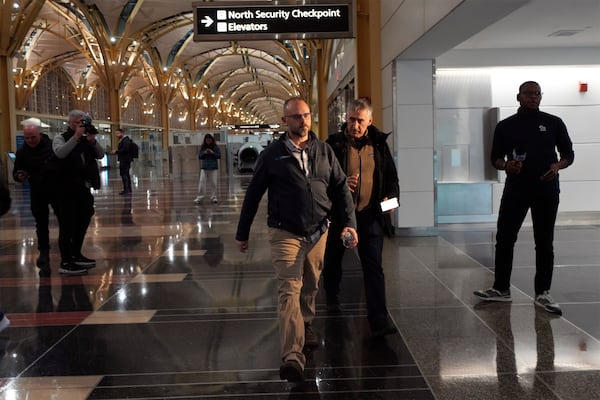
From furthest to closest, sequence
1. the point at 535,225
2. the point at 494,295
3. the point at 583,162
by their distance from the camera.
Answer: the point at 583,162 → the point at 494,295 → the point at 535,225

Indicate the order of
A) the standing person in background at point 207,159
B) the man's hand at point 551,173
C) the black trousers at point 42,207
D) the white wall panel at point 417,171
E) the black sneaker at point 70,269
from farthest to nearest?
the standing person in background at point 207,159
the white wall panel at point 417,171
the black trousers at point 42,207
the black sneaker at point 70,269
the man's hand at point 551,173

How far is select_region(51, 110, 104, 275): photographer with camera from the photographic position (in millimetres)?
6863

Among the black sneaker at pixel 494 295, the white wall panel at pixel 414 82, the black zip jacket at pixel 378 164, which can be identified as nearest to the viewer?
the black zip jacket at pixel 378 164

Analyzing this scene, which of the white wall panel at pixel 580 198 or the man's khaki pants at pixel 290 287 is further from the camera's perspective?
the white wall panel at pixel 580 198

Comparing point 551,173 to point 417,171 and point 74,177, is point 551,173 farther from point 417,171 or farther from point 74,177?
point 74,177

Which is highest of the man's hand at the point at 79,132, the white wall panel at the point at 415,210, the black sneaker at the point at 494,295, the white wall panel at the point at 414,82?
the white wall panel at the point at 414,82

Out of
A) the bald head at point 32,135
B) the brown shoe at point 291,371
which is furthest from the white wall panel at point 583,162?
the brown shoe at point 291,371

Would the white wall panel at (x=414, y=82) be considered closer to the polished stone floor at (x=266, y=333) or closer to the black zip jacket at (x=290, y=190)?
the polished stone floor at (x=266, y=333)

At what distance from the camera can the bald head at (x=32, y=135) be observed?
7.43 metres

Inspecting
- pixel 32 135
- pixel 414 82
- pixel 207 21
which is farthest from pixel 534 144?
pixel 207 21

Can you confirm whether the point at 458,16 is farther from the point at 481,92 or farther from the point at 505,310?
the point at 481,92

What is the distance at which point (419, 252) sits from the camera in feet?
26.8

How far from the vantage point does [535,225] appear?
17.5 ft

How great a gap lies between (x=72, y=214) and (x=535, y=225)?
4.91m
